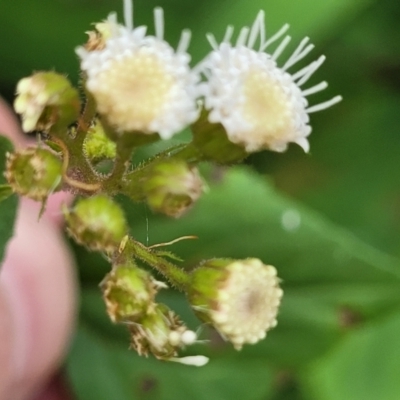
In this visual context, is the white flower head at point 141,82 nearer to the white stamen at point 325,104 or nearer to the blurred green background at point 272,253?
the white stamen at point 325,104

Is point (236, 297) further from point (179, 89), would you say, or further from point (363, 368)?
point (363, 368)

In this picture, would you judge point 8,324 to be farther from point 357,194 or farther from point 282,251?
point 357,194

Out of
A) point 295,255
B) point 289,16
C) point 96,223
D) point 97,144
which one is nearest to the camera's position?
point 96,223

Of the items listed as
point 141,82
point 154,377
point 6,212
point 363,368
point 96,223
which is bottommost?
point 154,377

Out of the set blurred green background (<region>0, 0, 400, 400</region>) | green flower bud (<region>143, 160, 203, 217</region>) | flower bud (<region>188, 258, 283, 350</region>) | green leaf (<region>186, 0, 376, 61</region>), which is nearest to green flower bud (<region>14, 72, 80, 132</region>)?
green flower bud (<region>143, 160, 203, 217</region>)

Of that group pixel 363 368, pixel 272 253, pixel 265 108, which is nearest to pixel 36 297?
pixel 272 253

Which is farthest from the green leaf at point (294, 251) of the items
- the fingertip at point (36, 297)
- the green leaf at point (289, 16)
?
the green leaf at point (289, 16)

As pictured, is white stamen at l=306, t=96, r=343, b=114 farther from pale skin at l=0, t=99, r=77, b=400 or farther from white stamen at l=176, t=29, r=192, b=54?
pale skin at l=0, t=99, r=77, b=400
